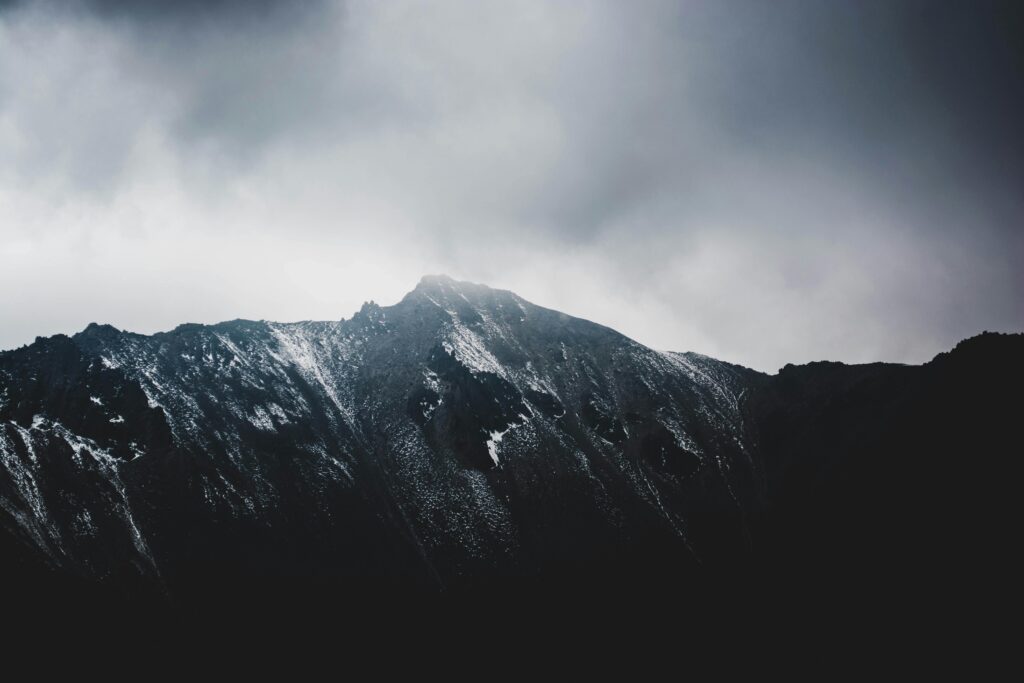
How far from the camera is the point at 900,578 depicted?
226 ft

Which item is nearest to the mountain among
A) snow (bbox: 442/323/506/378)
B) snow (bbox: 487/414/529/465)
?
snow (bbox: 487/414/529/465)

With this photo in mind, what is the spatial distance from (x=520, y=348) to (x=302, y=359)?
4873 centimetres

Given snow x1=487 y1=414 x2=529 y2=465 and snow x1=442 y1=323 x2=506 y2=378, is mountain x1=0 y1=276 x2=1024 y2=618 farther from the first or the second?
snow x1=442 y1=323 x2=506 y2=378

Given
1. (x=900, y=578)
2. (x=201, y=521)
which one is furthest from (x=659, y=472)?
(x=201, y=521)

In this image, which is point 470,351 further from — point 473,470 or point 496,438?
point 473,470

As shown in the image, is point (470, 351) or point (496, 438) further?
point (470, 351)

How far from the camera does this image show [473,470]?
328 feet

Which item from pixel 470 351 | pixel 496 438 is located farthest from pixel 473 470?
pixel 470 351

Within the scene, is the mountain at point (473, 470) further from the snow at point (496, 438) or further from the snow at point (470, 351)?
the snow at point (470, 351)

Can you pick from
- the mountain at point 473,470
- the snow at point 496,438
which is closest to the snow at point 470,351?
the mountain at point 473,470

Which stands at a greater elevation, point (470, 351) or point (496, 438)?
point (470, 351)

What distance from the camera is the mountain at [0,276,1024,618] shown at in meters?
69.5

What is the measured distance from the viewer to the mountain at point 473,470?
6950 cm

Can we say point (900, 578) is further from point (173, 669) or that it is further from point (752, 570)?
point (173, 669)
